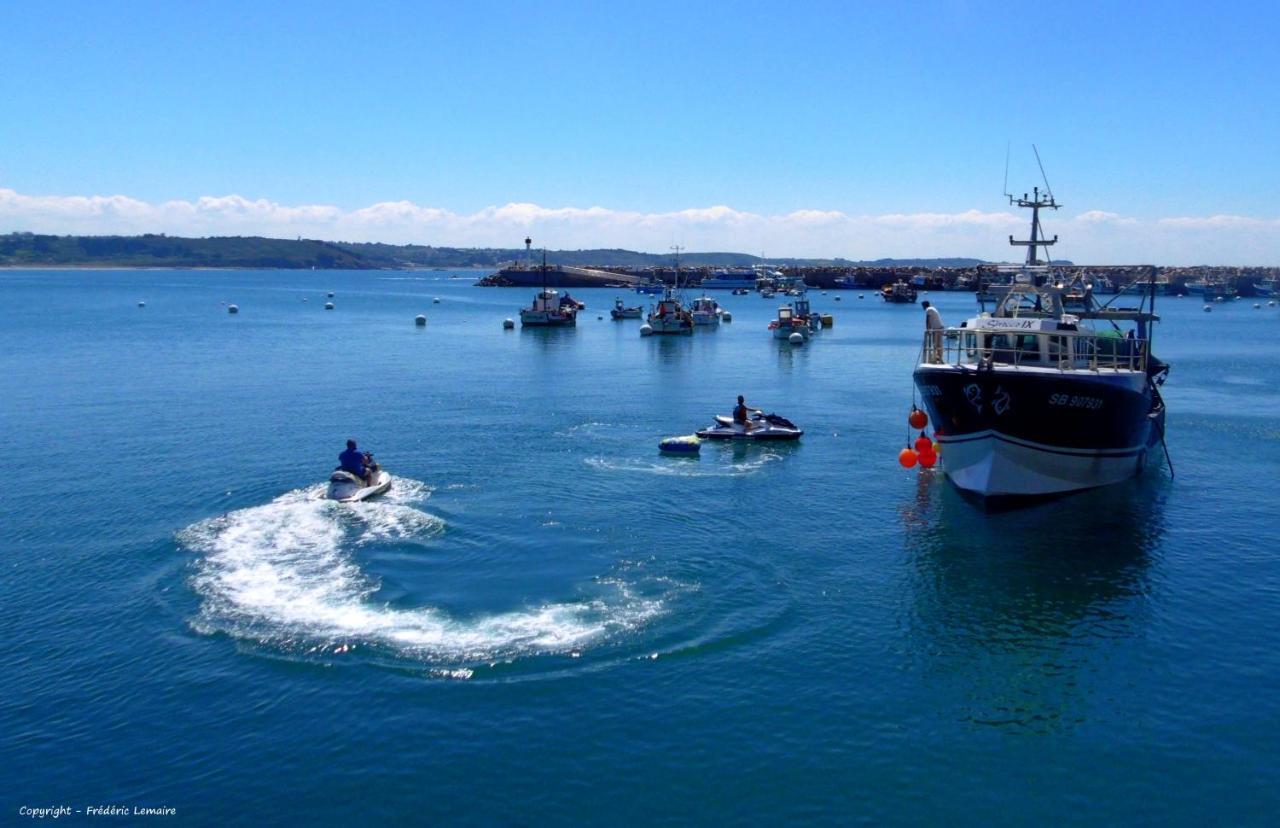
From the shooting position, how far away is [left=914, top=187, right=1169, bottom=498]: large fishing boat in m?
35.6

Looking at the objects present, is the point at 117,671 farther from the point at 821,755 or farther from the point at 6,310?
the point at 6,310

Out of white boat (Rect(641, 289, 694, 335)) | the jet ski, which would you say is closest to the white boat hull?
the jet ski

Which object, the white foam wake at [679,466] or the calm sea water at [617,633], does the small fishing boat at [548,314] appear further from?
the white foam wake at [679,466]

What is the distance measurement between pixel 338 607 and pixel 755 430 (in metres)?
27.4

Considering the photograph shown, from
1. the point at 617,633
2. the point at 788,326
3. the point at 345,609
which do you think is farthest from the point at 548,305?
the point at 617,633

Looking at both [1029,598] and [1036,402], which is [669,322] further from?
[1029,598]

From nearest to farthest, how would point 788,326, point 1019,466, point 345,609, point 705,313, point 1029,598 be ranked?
point 345,609 → point 1029,598 → point 1019,466 → point 788,326 → point 705,313

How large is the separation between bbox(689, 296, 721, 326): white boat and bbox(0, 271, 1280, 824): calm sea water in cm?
7748

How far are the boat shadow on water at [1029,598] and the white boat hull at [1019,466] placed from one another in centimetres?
68

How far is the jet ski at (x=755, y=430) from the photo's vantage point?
48.5 metres

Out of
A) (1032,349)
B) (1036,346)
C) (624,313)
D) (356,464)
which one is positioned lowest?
(356,464)

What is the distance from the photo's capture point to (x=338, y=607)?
25266 millimetres

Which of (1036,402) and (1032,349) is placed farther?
(1032,349)

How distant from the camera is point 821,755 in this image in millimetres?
19250
